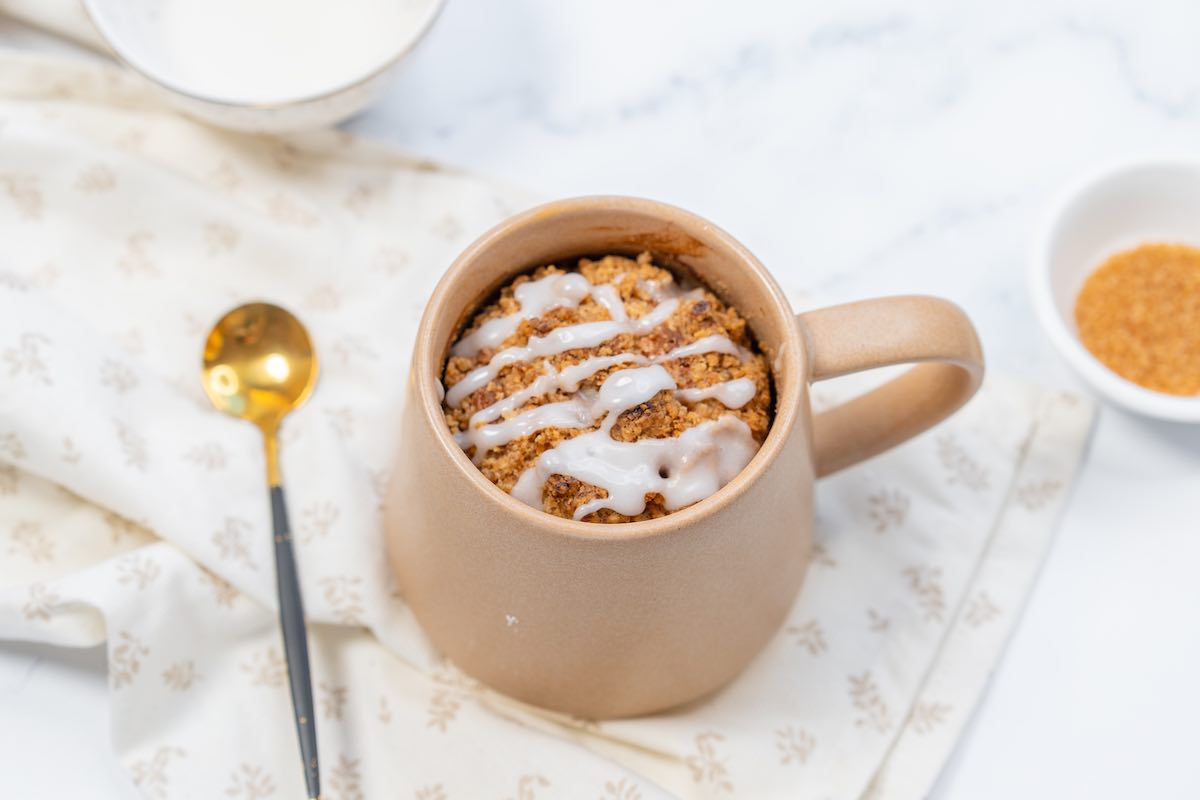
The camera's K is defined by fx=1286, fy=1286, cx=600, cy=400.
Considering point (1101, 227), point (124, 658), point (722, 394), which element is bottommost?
point (124, 658)

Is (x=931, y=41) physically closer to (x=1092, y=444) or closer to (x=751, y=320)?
(x=1092, y=444)

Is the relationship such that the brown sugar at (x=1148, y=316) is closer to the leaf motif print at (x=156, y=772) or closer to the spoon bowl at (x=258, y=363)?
the spoon bowl at (x=258, y=363)

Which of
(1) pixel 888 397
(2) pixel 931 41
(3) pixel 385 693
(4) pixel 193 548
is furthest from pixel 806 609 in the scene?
(2) pixel 931 41

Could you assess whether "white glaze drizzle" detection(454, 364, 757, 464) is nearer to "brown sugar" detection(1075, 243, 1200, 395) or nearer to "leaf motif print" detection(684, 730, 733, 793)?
"leaf motif print" detection(684, 730, 733, 793)

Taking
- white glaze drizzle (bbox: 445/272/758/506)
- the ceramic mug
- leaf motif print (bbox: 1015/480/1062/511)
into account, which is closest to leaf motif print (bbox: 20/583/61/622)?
the ceramic mug

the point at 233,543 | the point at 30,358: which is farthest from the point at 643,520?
the point at 30,358

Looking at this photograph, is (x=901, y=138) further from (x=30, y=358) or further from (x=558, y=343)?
(x=30, y=358)
